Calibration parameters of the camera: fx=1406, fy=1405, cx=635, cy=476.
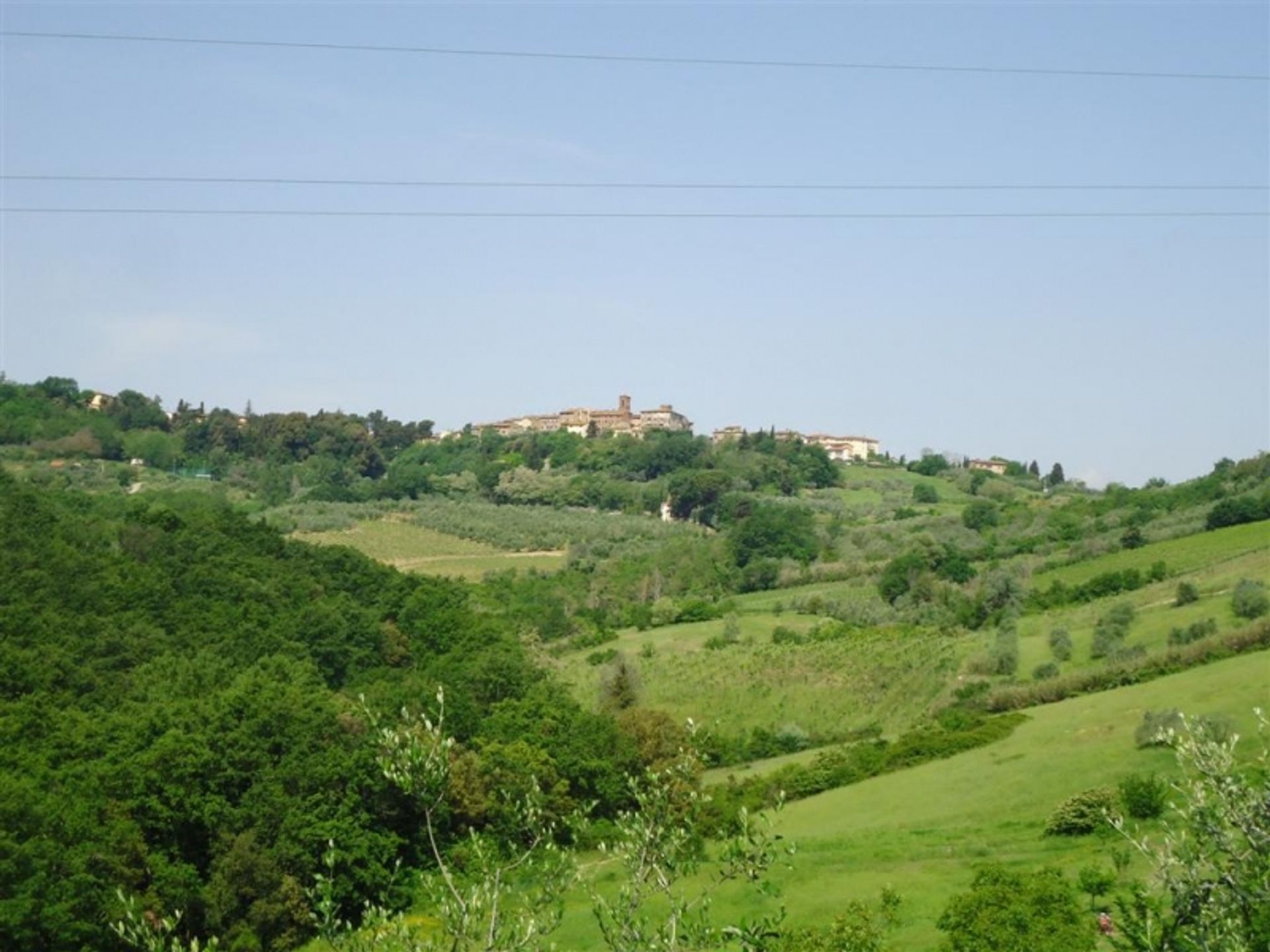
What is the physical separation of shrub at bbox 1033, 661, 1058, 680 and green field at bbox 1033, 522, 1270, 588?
47.9 ft

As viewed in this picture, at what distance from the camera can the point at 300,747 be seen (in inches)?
1331

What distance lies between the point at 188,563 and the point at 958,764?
29.1 m

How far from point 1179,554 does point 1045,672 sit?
19.2 metres

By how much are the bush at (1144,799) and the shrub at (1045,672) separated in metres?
18.1

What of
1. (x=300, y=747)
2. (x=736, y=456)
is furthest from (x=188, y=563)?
(x=736, y=456)

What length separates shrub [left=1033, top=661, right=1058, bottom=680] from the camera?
47.8m

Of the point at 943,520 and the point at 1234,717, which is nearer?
the point at 1234,717

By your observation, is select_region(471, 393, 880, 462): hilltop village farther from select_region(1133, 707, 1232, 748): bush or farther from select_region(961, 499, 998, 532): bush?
select_region(1133, 707, 1232, 748): bush

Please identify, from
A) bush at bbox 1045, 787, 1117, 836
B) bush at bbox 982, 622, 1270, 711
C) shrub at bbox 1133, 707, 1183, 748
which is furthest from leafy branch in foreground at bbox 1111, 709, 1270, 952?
bush at bbox 982, 622, 1270, 711

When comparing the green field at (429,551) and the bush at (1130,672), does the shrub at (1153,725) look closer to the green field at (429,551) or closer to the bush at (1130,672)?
the bush at (1130,672)

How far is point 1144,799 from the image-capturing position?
29.1m

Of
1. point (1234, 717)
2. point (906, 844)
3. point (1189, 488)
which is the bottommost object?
point (906, 844)

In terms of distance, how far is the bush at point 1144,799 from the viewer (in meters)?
29.1

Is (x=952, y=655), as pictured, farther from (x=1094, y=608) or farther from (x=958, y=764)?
(x=958, y=764)
